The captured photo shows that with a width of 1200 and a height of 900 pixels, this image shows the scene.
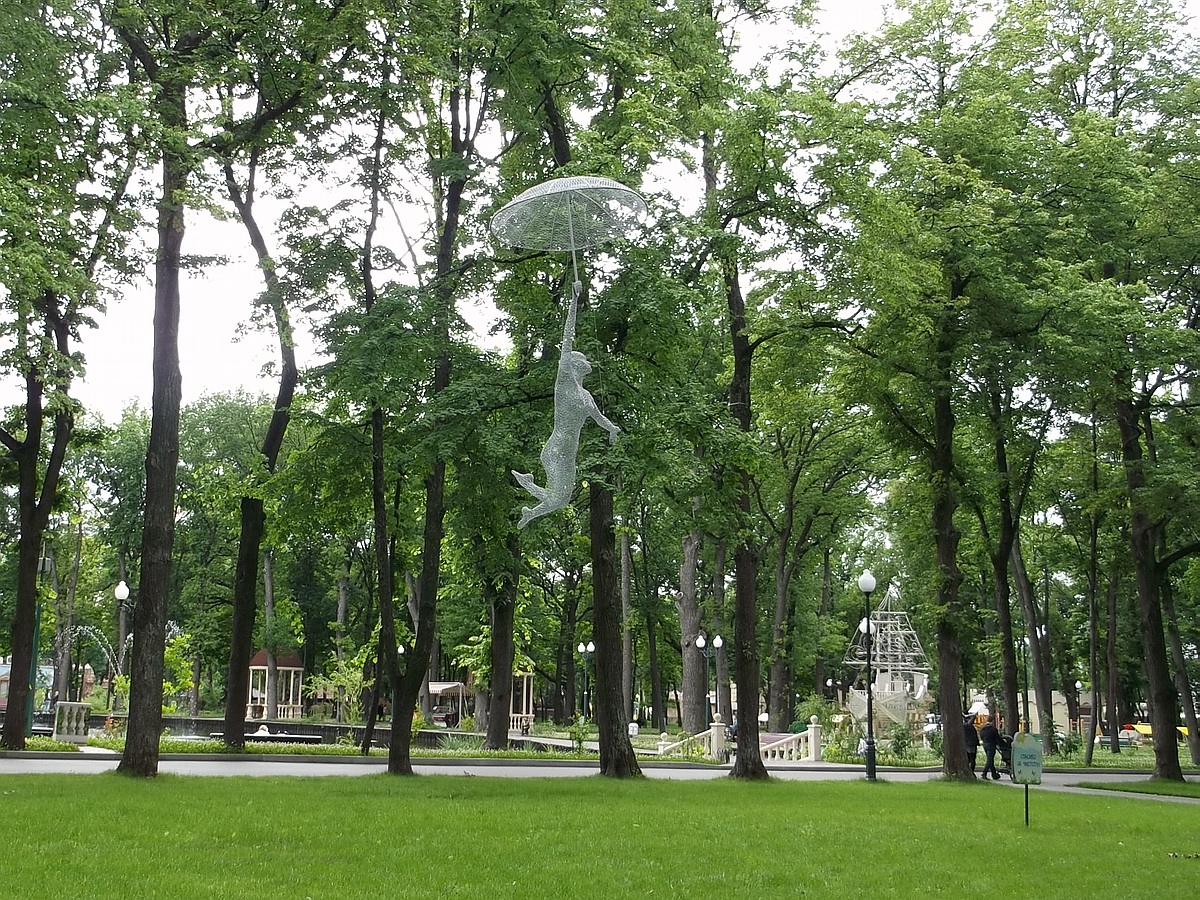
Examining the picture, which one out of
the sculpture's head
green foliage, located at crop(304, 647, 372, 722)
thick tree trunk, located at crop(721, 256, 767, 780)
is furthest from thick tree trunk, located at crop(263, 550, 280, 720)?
the sculpture's head

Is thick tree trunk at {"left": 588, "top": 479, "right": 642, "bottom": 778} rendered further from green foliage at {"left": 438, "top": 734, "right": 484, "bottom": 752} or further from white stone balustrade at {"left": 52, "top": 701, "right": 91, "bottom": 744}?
white stone balustrade at {"left": 52, "top": 701, "right": 91, "bottom": 744}

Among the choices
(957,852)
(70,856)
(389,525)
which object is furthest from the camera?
(389,525)

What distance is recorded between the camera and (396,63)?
17.9 m

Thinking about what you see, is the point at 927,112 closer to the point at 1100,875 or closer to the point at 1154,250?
the point at 1154,250

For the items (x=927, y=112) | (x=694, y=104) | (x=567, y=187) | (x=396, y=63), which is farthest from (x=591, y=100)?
(x=567, y=187)

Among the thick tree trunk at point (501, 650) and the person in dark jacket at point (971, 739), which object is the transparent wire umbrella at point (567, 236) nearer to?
the thick tree trunk at point (501, 650)

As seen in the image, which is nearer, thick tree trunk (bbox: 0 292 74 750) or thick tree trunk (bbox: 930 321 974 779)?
thick tree trunk (bbox: 0 292 74 750)

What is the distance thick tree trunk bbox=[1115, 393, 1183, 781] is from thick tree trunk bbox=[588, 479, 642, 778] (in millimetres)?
12373

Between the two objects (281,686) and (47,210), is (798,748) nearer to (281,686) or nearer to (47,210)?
(47,210)

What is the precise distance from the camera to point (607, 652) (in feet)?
59.2

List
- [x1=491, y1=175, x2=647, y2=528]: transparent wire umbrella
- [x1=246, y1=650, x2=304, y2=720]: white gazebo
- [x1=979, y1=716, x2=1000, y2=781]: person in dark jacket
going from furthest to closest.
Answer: [x1=246, y1=650, x2=304, y2=720]: white gazebo < [x1=979, y1=716, x2=1000, y2=781]: person in dark jacket < [x1=491, y1=175, x2=647, y2=528]: transparent wire umbrella

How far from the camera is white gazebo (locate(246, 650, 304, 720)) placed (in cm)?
5097

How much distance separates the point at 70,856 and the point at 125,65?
14.2 metres

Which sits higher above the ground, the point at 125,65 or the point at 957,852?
the point at 125,65
